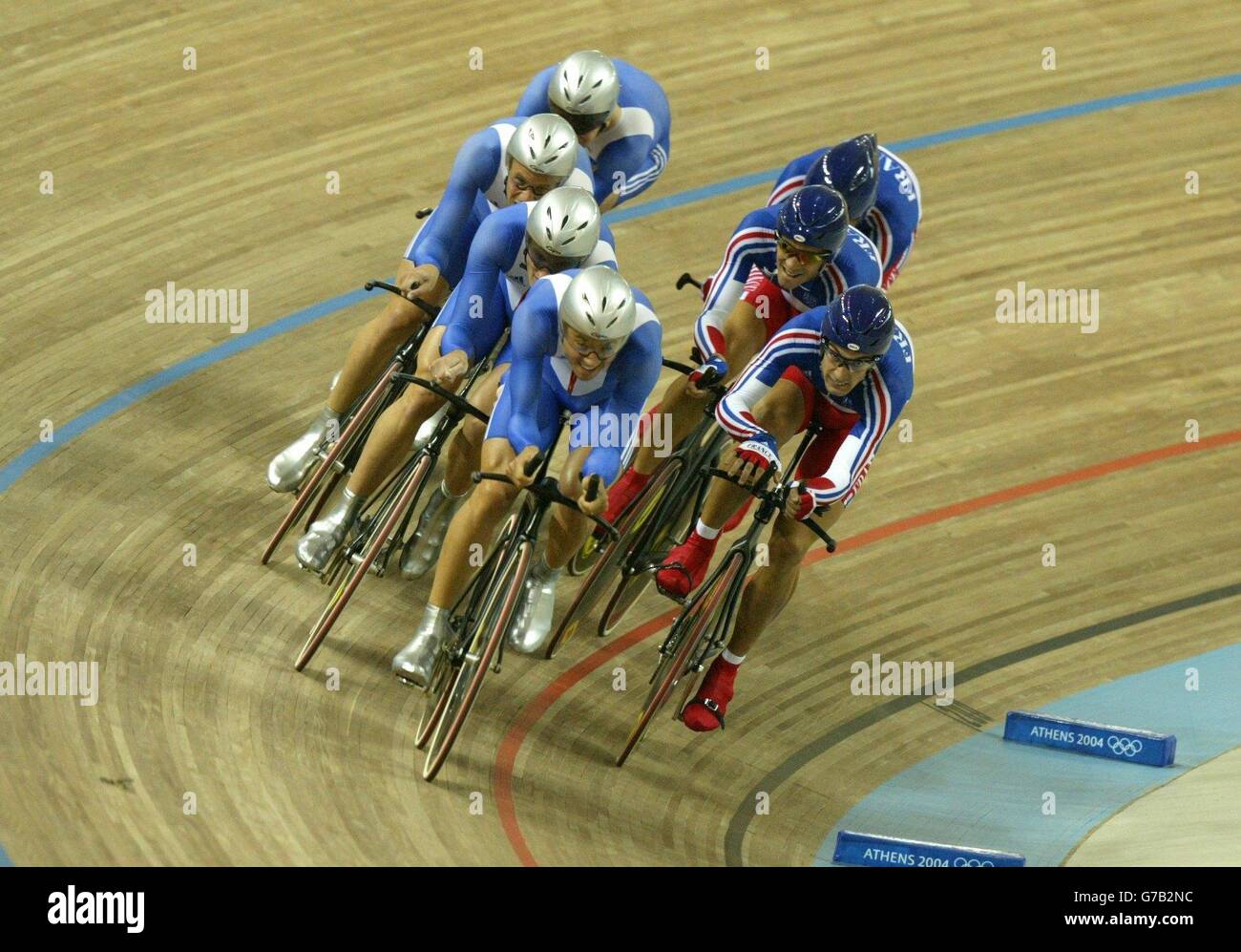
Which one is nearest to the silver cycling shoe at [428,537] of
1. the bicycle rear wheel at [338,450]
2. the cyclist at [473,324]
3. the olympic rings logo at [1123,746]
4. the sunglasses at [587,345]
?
the cyclist at [473,324]

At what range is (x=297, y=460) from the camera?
6551 mm

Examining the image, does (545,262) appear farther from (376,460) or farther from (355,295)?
(355,295)

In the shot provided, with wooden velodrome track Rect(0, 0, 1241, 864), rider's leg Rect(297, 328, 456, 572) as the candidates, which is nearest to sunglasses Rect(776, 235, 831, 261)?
rider's leg Rect(297, 328, 456, 572)

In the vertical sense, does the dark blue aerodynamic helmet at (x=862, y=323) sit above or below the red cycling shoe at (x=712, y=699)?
above

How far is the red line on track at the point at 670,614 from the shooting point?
18.3ft

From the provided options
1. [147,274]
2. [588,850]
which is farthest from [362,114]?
[588,850]

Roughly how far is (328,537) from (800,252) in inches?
69.3

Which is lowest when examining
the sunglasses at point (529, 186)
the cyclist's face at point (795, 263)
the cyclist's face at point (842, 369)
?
the cyclist's face at point (842, 369)

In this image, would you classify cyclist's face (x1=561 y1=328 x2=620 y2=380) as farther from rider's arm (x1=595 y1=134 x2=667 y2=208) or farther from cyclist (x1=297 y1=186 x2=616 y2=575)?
rider's arm (x1=595 y1=134 x2=667 y2=208)

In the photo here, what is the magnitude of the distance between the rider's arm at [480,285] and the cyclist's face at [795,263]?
0.84 m

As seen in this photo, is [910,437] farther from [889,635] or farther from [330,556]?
[330,556]

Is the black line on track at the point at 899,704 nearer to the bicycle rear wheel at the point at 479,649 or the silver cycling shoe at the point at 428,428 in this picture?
the bicycle rear wheel at the point at 479,649

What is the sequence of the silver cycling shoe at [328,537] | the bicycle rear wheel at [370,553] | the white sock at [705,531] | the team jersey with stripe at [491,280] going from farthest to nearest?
the white sock at [705,531] → the silver cycling shoe at [328,537] → the team jersey with stripe at [491,280] → the bicycle rear wheel at [370,553]

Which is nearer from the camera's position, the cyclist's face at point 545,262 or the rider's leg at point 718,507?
the cyclist's face at point 545,262
